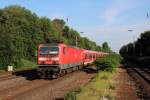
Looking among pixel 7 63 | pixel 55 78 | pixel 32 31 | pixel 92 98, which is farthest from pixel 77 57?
pixel 92 98

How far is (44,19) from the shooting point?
268 ft

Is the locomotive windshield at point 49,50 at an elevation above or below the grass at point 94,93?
above

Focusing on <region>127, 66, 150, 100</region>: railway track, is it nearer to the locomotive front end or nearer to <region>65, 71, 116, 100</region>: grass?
<region>65, 71, 116, 100</region>: grass

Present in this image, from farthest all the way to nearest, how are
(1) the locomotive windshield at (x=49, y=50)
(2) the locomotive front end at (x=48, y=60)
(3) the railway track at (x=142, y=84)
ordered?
(1) the locomotive windshield at (x=49, y=50) < (2) the locomotive front end at (x=48, y=60) < (3) the railway track at (x=142, y=84)

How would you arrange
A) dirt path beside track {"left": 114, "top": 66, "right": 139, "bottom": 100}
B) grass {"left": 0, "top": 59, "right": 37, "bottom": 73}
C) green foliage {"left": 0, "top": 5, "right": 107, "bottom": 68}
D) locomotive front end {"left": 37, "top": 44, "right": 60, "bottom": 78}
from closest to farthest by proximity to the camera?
dirt path beside track {"left": 114, "top": 66, "right": 139, "bottom": 100}
locomotive front end {"left": 37, "top": 44, "right": 60, "bottom": 78}
green foliage {"left": 0, "top": 5, "right": 107, "bottom": 68}
grass {"left": 0, "top": 59, "right": 37, "bottom": 73}

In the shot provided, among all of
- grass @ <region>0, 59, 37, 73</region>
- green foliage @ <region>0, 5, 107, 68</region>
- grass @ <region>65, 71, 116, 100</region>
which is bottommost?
grass @ <region>65, 71, 116, 100</region>

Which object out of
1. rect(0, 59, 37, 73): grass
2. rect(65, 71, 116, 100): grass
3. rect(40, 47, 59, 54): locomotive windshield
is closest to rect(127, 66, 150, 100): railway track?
rect(65, 71, 116, 100): grass

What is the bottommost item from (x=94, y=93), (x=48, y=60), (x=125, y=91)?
(x=125, y=91)

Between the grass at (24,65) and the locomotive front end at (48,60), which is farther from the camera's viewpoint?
the grass at (24,65)

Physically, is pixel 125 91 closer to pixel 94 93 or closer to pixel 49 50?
pixel 94 93

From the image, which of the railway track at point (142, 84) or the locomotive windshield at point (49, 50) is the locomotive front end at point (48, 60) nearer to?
the locomotive windshield at point (49, 50)

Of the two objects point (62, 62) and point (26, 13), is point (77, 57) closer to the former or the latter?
point (62, 62)

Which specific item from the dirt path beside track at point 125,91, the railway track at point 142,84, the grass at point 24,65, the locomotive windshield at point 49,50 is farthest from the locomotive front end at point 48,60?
the grass at point 24,65

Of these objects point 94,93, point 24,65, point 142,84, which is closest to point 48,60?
point 142,84
